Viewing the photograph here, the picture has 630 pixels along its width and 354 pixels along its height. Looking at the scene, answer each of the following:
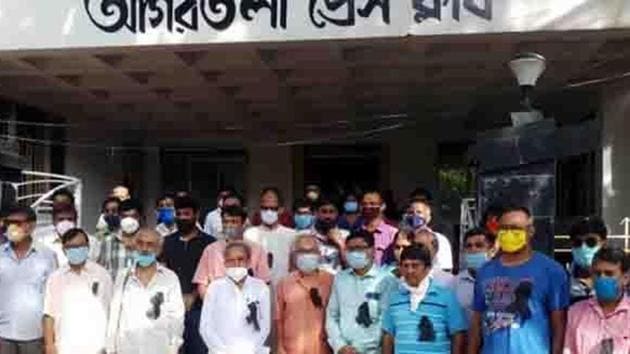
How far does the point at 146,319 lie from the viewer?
288 inches

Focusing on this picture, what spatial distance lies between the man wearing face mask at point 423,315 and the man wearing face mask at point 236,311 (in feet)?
3.58

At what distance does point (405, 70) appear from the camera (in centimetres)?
1229

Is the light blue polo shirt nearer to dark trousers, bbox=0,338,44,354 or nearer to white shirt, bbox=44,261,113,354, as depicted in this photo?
dark trousers, bbox=0,338,44,354

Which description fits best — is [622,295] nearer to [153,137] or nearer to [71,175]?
[71,175]

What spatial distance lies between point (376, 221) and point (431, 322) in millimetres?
2247

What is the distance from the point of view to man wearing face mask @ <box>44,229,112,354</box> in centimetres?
740

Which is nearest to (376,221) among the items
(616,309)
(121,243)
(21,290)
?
(121,243)

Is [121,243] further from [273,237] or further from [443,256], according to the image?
[443,256]

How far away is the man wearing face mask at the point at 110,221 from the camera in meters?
8.80

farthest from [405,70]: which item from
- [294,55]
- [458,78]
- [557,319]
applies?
[557,319]

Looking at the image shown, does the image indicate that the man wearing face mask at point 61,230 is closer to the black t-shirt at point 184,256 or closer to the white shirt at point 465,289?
the black t-shirt at point 184,256

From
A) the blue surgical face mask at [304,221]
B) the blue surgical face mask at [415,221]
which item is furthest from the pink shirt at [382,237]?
the blue surgical face mask at [304,221]

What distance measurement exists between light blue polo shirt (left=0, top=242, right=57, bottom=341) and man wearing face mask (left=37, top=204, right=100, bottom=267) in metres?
0.47

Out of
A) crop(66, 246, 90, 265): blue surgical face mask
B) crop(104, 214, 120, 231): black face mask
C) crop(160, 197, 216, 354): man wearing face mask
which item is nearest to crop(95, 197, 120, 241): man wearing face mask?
crop(104, 214, 120, 231): black face mask
